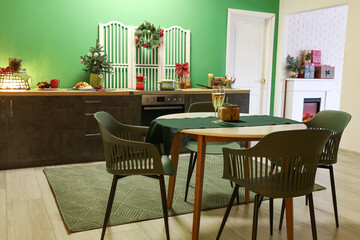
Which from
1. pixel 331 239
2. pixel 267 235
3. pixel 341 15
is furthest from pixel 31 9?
pixel 341 15

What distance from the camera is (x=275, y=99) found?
6328 mm

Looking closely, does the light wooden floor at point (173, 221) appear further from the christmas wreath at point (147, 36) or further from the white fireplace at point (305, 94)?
the white fireplace at point (305, 94)

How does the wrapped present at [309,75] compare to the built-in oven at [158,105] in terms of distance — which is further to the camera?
the wrapped present at [309,75]

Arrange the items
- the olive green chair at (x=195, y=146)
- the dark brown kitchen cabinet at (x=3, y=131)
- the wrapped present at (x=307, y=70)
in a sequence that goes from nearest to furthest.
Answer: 1. the olive green chair at (x=195, y=146)
2. the dark brown kitchen cabinet at (x=3, y=131)
3. the wrapped present at (x=307, y=70)

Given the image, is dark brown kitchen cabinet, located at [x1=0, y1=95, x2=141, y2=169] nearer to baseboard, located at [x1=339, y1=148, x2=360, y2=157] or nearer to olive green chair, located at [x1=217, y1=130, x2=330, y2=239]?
olive green chair, located at [x1=217, y1=130, x2=330, y2=239]

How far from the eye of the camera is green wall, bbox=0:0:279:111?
14.5 feet

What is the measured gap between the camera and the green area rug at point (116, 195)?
2.75m

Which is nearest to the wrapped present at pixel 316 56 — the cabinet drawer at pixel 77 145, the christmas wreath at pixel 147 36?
the christmas wreath at pixel 147 36

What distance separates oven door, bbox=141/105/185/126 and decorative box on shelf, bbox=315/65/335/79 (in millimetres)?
3408

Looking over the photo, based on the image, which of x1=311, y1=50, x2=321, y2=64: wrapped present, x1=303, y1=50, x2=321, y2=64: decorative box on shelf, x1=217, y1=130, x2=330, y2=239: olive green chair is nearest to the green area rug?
x1=217, y1=130, x2=330, y2=239: olive green chair

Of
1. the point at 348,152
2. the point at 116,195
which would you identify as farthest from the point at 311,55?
the point at 116,195

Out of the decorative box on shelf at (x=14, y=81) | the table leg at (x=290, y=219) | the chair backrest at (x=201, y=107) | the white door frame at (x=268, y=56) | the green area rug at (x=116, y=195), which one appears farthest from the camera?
the white door frame at (x=268, y=56)

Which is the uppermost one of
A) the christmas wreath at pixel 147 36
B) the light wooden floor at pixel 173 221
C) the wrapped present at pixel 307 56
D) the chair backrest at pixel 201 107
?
the christmas wreath at pixel 147 36

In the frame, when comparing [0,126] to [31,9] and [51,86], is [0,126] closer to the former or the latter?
[51,86]
